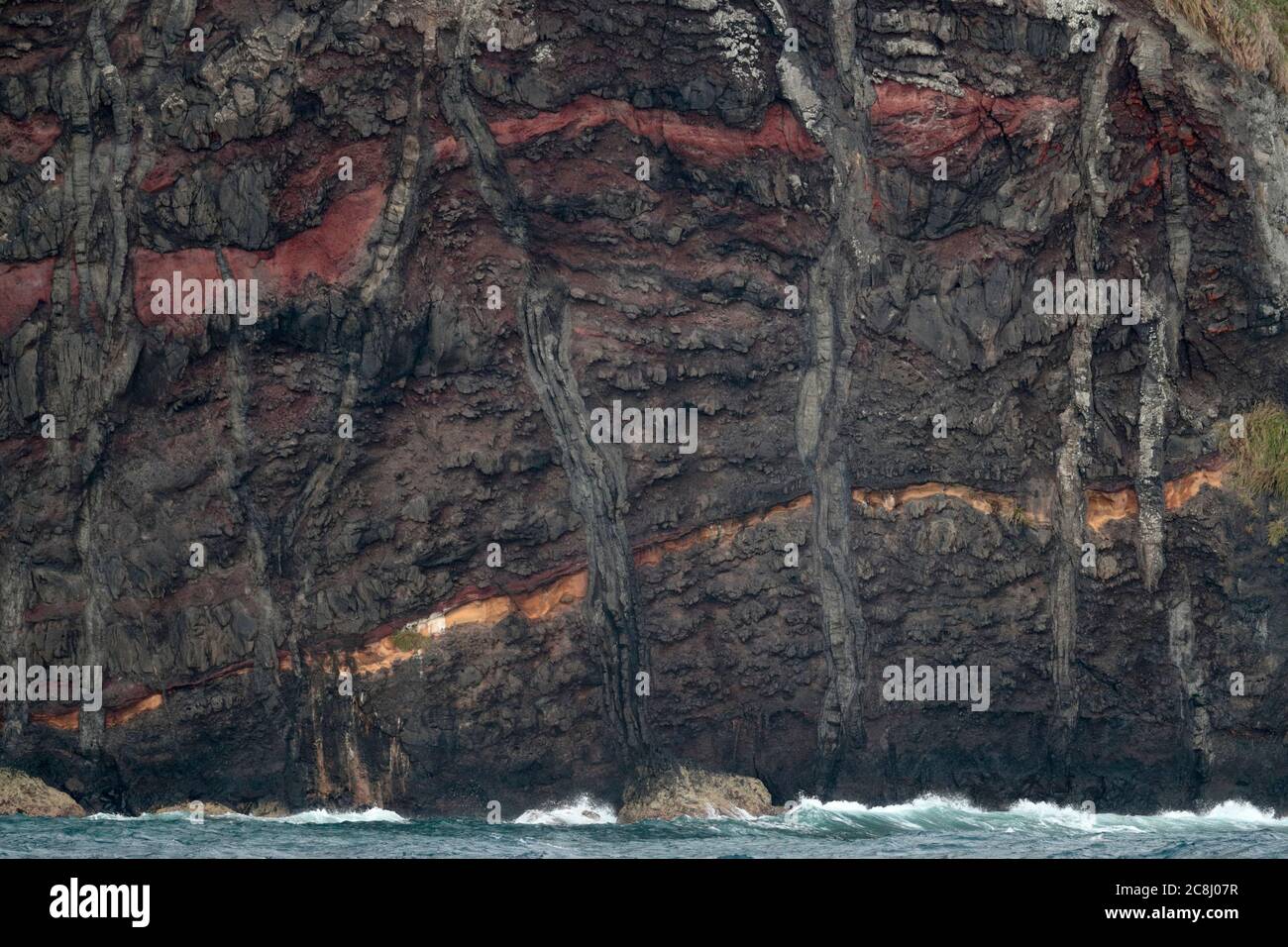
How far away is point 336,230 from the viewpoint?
1705 inches

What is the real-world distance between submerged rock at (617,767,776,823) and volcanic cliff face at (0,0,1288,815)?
415mm

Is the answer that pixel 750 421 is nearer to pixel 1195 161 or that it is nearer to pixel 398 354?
pixel 398 354

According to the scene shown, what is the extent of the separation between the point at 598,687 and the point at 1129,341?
12.0 m

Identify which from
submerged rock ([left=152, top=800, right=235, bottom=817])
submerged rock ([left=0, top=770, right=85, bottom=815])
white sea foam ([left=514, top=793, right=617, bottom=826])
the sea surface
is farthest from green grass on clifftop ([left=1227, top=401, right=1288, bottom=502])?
submerged rock ([left=0, top=770, right=85, bottom=815])

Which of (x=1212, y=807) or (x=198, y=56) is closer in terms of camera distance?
(x=198, y=56)

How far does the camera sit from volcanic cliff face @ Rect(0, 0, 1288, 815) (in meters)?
42.9

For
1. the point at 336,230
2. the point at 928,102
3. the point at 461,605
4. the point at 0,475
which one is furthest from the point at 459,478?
the point at 928,102

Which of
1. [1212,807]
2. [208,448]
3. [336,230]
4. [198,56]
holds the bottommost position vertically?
[1212,807]

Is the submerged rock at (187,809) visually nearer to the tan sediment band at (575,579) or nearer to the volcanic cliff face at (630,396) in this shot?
the volcanic cliff face at (630,396)

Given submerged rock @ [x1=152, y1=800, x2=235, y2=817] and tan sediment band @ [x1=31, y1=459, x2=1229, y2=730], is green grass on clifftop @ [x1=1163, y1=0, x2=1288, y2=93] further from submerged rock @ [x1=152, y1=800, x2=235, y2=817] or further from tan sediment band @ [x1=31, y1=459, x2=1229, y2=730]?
submerged rock @ [x1=152, y1=800, x2=235, y2=817]

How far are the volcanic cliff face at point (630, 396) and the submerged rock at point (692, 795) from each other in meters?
0.41

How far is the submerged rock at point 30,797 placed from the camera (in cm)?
4231

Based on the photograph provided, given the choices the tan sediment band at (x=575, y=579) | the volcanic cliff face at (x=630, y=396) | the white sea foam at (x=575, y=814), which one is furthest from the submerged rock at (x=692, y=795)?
the tan sediment band at (x=575, y=579)

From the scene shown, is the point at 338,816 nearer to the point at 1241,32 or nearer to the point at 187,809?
the point at 187,809
